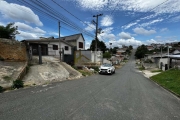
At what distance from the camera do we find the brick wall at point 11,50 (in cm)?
862

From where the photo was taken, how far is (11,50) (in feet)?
29.6

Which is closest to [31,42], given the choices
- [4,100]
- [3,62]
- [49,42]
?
[49,42]

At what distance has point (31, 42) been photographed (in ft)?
59.7

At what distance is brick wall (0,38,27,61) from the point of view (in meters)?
8.62

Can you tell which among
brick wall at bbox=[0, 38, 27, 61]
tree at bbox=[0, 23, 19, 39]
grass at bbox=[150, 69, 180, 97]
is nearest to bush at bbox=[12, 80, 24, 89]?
brick wall at bbox=[0, 38, 27, 61]

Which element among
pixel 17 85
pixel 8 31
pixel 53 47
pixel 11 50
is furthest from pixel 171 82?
pixel 8 31

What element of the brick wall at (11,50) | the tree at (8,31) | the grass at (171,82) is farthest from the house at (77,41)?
the grass at (171,82)

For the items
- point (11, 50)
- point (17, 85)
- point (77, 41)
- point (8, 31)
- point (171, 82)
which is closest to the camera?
point (17, 85)

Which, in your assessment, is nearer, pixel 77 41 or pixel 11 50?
pixel 11 50

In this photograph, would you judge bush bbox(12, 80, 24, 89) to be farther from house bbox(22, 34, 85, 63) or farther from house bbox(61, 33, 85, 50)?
house bbox(61, 33, 85, 50)

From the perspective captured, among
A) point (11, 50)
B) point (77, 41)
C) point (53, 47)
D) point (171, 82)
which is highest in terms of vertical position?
point (77, 41)

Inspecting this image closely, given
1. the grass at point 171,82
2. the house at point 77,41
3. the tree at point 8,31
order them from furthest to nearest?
1. the house at point 77,41
2. the tree at point 8,31
3. the grass at point 171,82

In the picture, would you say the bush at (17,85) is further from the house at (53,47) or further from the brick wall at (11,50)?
the house at (53,47)

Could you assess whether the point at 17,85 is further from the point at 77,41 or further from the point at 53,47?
the point at 77,41
